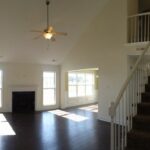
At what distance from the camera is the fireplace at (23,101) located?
9984 millimetres

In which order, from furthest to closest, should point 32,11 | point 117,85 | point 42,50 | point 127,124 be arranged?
point 42,50 → point 117,85 → point 32,11 → point 127,124

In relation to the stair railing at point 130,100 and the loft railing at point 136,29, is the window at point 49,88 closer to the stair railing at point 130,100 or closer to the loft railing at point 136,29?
the loft railing at point 136,29

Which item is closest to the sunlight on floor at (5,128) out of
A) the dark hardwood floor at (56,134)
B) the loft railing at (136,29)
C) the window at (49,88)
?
the dark hardwood floor at (56,134)

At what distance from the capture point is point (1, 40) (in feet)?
25.3

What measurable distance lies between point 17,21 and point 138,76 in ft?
14.7

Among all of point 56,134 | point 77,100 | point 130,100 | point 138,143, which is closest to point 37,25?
point 56,134

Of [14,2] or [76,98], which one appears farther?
[76,98]

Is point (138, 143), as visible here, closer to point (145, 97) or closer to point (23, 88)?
point (145, 97)

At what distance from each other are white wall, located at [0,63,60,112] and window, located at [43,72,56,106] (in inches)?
10.1

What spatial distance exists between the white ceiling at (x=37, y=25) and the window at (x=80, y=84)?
2169 mm

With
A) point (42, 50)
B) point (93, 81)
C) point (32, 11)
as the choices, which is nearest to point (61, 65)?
point (42, 50)

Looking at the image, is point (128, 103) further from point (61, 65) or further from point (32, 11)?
point (61, 65)

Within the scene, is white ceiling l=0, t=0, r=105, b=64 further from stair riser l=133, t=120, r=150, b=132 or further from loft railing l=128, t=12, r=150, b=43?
stair riser l=133, t=120, r=150, b=132

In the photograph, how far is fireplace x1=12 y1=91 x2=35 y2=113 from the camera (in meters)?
9.98
